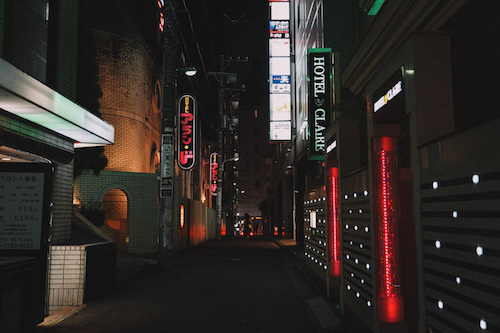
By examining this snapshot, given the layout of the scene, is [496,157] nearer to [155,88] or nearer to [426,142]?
[426,142]

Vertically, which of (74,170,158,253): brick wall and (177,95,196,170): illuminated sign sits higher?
(177,95,196,170): illuminated sign

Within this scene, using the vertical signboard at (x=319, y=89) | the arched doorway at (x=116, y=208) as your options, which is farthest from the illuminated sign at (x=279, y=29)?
the arched doorway at (x=116, y=208)

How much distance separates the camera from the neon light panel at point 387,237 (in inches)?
232

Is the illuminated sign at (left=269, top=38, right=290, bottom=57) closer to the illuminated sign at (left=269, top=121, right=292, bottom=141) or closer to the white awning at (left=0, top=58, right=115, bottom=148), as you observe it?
the illuminated sign at (left=269, top=121, right=292, bottom=141)

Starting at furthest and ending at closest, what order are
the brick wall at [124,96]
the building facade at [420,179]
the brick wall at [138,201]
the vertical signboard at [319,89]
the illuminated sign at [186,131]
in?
1. the brick wall at [124,96]
2. the illuminated sign at [186,131]
3. the brick wall at [138,201]
4. the vertical signboard at [319,89]
5. the building facade at [420,179]

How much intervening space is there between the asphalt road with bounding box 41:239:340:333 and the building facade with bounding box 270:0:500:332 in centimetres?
123

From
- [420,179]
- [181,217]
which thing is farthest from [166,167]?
[420,179]

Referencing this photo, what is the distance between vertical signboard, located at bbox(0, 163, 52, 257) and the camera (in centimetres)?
711

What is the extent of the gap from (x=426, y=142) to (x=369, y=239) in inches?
106

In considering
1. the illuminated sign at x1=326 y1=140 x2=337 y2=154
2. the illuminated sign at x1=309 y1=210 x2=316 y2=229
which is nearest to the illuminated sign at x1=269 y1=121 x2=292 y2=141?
the illuminated sign at x1=309 y1=210 x2=316 y2=229

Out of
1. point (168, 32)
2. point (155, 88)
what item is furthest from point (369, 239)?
point (155, 88)

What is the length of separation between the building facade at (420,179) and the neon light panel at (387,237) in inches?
0.5

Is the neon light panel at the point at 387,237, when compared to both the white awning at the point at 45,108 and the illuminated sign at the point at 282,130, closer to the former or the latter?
the white awning at the point at 45,108

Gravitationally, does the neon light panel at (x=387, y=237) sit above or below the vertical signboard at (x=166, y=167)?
below
